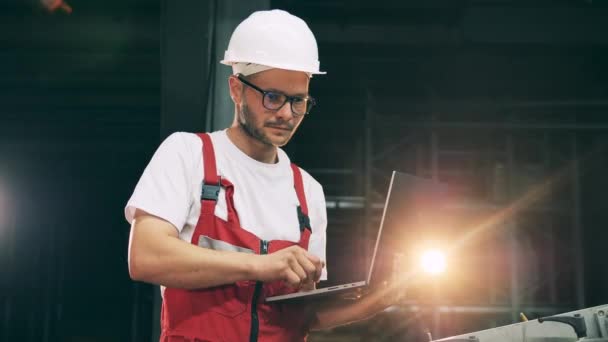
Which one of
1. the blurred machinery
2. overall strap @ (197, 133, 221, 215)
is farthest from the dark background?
the blurred machinery

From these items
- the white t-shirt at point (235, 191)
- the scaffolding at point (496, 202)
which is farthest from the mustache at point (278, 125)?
the scaffolding at point (496, 202)

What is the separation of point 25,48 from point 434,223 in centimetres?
570

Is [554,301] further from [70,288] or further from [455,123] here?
[70,288]

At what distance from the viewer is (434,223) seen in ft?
5.75

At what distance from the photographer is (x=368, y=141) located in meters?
8.42

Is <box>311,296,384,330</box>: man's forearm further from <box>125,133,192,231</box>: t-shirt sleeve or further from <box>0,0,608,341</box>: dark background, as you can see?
<box>0,0,608,341</box>: dark background

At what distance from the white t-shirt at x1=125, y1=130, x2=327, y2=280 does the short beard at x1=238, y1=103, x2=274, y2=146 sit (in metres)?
0.06

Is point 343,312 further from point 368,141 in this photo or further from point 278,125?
point 368,141

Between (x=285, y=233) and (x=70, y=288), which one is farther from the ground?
(x=285, y=233)

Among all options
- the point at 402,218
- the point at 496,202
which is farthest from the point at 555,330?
the point at 496,202

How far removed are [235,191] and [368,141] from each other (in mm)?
6816

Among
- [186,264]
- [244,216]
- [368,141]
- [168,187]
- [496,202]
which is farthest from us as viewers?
[496,202]

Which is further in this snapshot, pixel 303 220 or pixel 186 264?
pixel 303 220

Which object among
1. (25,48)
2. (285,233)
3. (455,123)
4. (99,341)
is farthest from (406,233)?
(99,341)
